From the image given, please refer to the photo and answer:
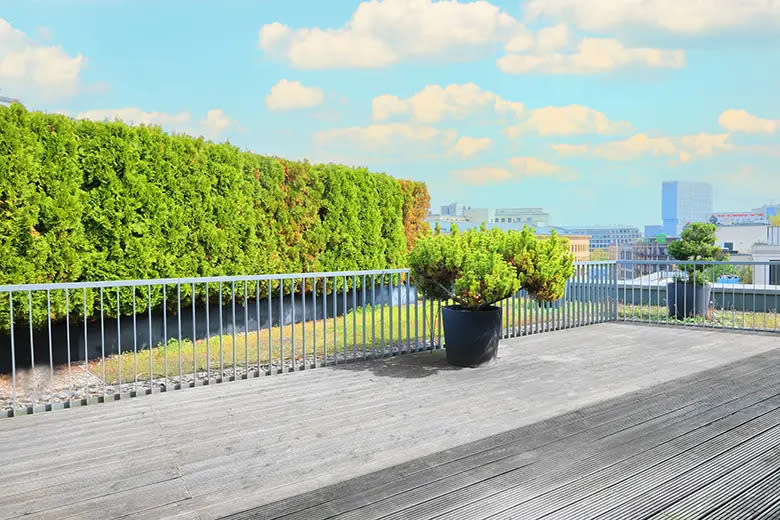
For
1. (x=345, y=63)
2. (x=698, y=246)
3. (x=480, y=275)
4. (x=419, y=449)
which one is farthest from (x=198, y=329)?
(x=345, y=63)

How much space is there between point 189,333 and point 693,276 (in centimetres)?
783

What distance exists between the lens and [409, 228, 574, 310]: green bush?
4.82 metres

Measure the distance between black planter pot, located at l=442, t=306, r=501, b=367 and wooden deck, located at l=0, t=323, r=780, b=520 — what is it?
243mm

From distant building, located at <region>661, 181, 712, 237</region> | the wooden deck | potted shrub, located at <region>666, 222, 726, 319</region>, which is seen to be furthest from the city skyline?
distant building, located at <region>661, 181, 712, 237</region>

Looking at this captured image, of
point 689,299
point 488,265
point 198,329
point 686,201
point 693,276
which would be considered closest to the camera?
point 488,265

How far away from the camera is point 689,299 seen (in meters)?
9.20

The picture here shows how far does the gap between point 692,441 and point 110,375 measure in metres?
5.45

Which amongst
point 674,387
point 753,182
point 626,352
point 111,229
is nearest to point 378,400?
point 674,387

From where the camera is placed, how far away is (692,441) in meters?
3.07

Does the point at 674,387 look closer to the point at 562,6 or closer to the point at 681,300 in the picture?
the point at 681,300

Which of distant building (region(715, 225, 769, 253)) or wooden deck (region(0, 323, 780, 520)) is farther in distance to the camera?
distant building (region(715, 225, 769, 253))

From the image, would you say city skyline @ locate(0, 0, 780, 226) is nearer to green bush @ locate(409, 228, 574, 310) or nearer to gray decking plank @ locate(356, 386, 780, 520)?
green bush @ locate(409, 228, 574, 310)

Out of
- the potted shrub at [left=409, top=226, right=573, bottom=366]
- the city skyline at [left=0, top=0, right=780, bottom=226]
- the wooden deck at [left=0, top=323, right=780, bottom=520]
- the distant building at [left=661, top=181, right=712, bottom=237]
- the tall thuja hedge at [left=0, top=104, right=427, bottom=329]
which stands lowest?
the wooden deck at [left=0, top=323, right=780, bottom=520]

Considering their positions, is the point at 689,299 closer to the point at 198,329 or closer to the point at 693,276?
the point at 693,276
